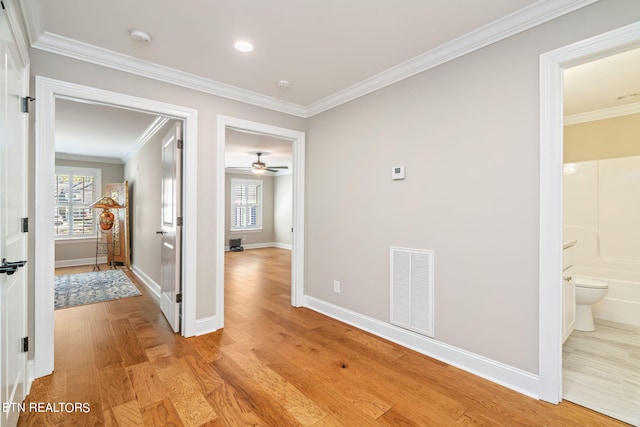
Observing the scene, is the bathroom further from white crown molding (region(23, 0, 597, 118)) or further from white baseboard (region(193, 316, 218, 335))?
white baseboard (region(193, 316, 218, 335))

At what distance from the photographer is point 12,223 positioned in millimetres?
1700

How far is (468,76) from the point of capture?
2.31 m

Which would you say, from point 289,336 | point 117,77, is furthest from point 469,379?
point 117,77

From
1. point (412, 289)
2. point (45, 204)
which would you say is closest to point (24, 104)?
point (45, 204)

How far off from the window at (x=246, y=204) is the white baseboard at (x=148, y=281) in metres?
3.96

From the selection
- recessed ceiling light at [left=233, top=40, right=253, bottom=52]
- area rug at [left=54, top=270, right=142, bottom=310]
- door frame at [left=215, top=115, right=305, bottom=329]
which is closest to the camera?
recessed ceiling light at [left=233, top=40, right=253, bottom=52]

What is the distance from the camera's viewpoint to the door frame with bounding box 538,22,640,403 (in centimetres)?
187

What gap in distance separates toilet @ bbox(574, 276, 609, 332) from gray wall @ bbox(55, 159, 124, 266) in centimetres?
872

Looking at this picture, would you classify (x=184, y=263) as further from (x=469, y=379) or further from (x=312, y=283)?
(x=469, y=379)

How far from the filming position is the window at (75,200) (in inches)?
263

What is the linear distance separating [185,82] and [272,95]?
89 cm

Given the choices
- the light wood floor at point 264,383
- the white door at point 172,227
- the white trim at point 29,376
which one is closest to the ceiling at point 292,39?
the white door at point 172,227

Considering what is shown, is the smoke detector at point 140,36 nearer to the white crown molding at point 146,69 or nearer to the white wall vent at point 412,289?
the white crown molding at point 146,69

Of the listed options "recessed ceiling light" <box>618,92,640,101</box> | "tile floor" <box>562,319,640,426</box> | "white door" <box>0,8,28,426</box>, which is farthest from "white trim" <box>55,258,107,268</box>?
"recessed ceiling light" <box>618,92,640,101</box>
